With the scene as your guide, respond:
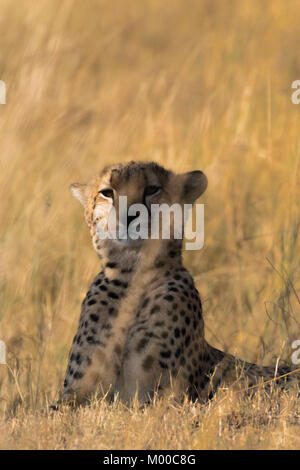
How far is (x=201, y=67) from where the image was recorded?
309 inches

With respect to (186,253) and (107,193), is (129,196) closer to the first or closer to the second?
(107,193)

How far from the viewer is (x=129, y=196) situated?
10.2 feet

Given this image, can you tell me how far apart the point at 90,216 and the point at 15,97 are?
182 centimetres

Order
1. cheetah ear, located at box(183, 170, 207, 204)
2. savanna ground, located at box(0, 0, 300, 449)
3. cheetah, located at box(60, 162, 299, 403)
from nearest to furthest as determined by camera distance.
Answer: savanna ground, located at box(0, 0, 300, 449) → cheetah, located at box(60, 162, 299, 403) → cheetah ear, located at box(183, 170, 207, 204)

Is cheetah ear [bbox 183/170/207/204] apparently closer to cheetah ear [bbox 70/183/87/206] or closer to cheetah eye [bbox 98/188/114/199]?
cheetah eye [bbox 98/188/114/199]

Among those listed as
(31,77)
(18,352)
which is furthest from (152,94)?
(18,352)

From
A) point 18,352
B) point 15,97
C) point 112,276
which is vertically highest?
point 15,97

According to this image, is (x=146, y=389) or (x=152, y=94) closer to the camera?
(x=146, y=389)

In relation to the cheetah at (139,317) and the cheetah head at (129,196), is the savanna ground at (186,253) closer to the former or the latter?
the cheetah at (139,317)

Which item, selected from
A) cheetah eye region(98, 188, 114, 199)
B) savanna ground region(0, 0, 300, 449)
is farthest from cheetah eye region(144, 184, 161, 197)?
savanna ground region(0, 0, 300, 449)

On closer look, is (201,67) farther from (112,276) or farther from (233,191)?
(112,276)

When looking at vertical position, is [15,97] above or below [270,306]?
above

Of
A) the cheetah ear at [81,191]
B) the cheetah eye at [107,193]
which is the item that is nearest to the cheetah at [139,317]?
the cheetah eye at [107,193]

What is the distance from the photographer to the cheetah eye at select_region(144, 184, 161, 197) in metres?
3.19
